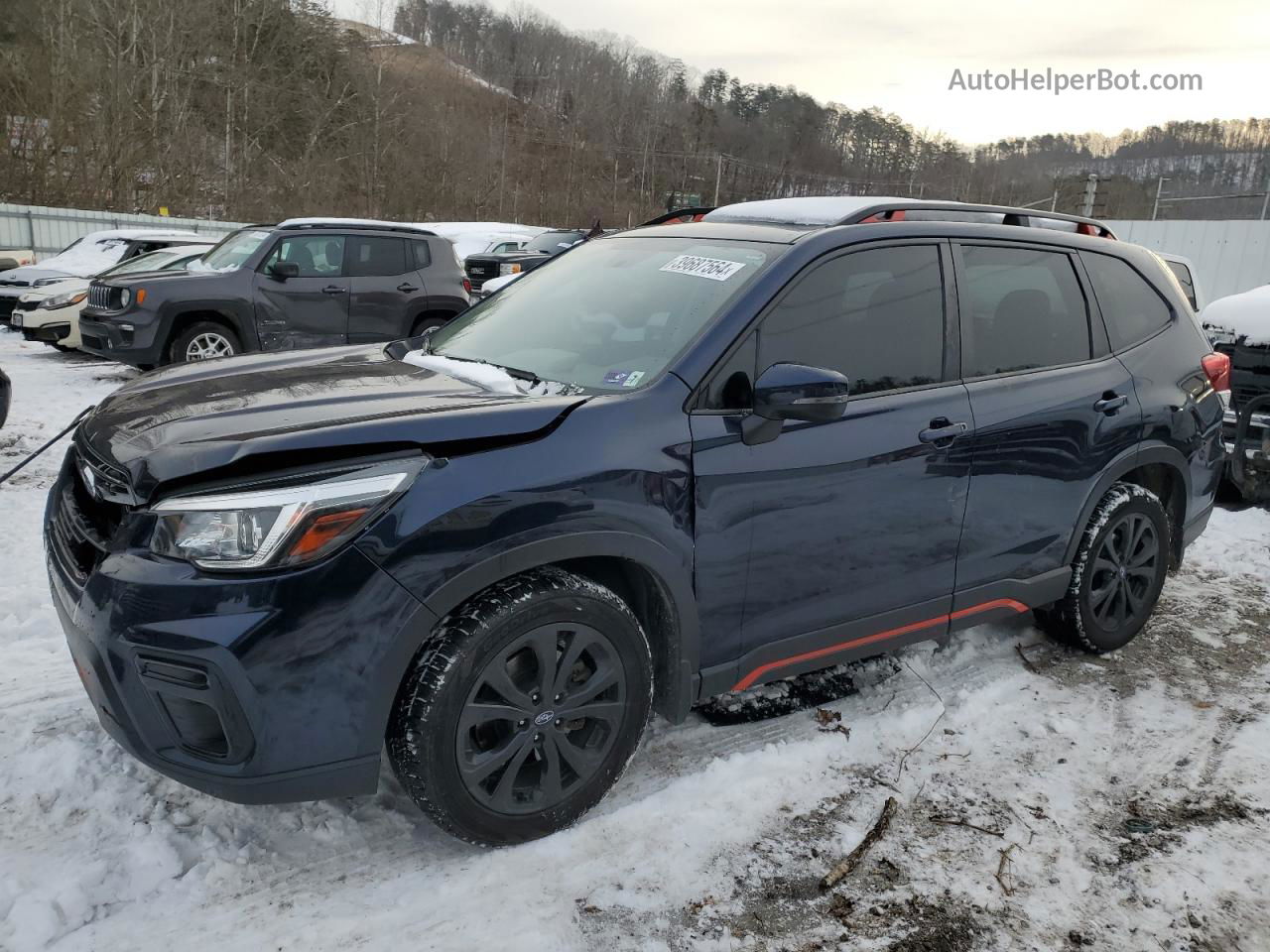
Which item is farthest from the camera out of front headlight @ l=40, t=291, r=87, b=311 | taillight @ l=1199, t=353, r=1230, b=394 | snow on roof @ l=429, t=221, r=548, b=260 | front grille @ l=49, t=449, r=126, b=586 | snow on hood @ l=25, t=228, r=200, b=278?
snow on roof @ l=429, t=221, r=548, b=260

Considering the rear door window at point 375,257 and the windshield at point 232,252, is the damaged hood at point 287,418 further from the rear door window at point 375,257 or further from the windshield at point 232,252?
the rear door window at point 375,257

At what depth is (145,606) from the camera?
219 cm

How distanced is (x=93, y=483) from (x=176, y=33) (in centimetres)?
4003

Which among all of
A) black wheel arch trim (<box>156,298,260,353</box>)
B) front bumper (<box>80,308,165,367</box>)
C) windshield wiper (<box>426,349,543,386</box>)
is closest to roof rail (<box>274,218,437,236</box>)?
black wheel arch trim (<box>156,298,260,353</box>)

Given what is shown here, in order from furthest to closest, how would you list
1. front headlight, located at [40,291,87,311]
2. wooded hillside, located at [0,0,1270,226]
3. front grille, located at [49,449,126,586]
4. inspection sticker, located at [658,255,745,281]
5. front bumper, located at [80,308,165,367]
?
wooded hillside, located at [0,0,1270,226]
front headlight, located at [40,291,87,311]
front bumper, located at [80,308,165,367]
inspection sticker, located at [658,255,745,281]
front grille, located at [49,449,126,586]

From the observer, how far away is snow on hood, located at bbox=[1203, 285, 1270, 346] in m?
6.59

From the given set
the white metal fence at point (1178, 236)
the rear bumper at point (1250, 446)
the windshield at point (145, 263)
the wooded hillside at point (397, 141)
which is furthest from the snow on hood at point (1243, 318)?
the wooded hillside at point (397, 141)

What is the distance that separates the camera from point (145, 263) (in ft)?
38.9

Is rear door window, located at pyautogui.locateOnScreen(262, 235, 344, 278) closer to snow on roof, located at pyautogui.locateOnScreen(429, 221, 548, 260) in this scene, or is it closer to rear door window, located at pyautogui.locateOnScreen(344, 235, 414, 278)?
rear door window, located at pyautogui.locateOnScreen(344, 235, 414, 278)

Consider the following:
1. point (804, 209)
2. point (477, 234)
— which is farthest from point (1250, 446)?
point (477, 234)

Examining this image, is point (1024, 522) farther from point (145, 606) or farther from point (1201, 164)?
point (1201, 164)

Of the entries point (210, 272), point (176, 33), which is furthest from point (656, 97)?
point (210, 272)

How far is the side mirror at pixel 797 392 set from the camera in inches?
106

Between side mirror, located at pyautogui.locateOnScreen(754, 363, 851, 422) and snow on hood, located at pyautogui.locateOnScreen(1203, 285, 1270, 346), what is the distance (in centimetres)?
544
